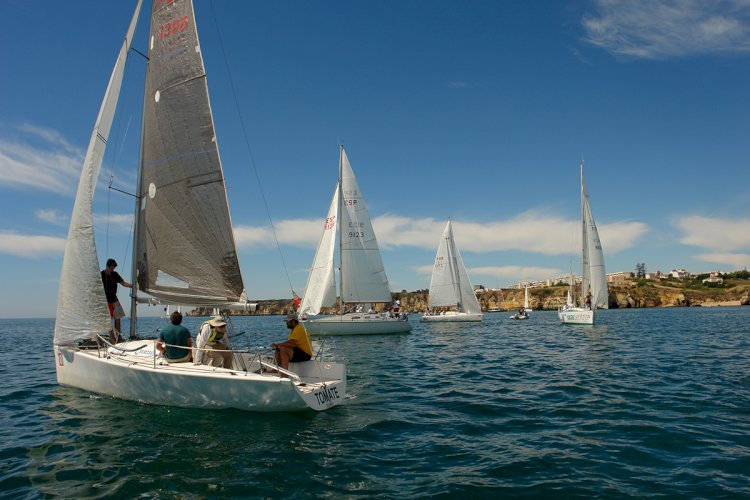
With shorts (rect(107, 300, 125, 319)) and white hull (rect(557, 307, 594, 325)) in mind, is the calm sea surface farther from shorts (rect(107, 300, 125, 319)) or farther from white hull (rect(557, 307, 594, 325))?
white hull (rect(557, 307, 594, 325))

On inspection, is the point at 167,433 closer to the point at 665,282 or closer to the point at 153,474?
the point at 153,474

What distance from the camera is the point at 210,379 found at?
9.23 m

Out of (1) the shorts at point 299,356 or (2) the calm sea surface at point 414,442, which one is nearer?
(2) the calm sea surface at point 414,442

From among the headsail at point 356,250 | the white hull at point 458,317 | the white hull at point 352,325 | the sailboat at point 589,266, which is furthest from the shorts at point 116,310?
the white hull at point 458,317

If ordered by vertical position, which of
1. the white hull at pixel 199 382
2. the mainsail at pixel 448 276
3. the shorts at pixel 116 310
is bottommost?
the white hull at pixel 199 382

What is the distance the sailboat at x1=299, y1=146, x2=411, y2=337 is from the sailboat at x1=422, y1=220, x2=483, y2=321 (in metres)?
13.1

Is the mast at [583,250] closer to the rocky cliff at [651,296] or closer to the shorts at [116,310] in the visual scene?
the shorts at [116,310]

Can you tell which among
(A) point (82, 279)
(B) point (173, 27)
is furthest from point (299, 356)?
(B) point (173, 27)

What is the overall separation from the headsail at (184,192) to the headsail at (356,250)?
80.1ft

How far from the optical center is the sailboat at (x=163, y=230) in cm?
1073

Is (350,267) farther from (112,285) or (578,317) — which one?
(112,285)

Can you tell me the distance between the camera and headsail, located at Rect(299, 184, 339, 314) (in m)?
34.5

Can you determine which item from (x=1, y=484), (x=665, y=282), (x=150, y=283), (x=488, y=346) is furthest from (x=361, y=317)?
(x=665, y=282)

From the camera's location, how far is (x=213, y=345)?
10.2 m
